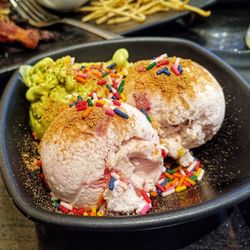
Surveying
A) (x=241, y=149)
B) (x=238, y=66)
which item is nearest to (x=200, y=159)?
(x=241, y=149)

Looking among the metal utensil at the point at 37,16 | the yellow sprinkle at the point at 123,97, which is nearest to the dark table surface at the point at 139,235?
the yellow sprinkle at the point at 123,97

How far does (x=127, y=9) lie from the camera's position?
7.63 feet

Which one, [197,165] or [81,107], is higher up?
[81,107]

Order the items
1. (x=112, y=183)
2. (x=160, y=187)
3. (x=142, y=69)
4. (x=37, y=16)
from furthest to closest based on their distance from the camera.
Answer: (x=37, y=16), (x=142, y=69), (x=160, y=187), (x=112, y=183)

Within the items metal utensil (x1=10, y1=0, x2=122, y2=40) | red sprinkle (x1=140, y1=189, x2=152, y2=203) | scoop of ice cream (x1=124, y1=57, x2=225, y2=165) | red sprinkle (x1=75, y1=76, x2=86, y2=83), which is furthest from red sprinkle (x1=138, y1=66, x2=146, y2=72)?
metal utensil (x1=10, y1=0, x2=122, y2=40)

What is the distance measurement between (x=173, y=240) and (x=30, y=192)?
41cm

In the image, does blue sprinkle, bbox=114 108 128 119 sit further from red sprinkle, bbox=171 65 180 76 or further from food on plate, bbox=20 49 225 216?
red sprinkle, bbox=171 65 180 76

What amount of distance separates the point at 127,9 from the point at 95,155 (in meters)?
1.33

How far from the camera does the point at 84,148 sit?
1172mm

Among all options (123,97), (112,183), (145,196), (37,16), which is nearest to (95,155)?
(112,183)

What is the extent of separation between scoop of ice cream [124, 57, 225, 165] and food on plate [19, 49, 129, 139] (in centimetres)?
10

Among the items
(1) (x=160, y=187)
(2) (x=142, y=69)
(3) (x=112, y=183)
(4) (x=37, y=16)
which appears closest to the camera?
(3) (x=112, y=183)

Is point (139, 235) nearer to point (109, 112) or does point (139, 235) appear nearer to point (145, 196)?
point (145, 196)

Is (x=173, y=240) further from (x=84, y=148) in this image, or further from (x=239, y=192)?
(x=84, y=148)
